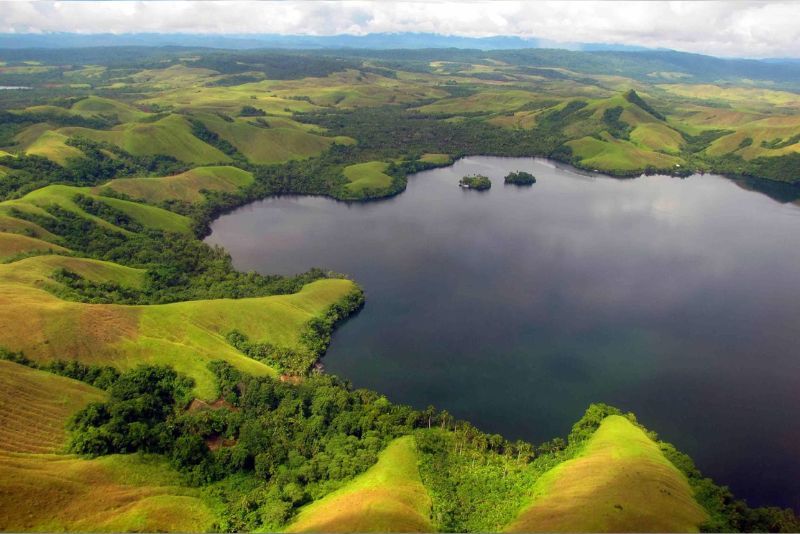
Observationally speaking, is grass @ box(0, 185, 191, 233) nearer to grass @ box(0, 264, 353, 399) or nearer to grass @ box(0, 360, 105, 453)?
grass @ box(0, 264, 353, 399)

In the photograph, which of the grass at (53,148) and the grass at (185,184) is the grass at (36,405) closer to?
the grass at (185,184)

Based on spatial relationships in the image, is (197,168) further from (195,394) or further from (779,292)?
(779,292)

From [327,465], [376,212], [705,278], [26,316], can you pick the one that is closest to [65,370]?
[26,316]

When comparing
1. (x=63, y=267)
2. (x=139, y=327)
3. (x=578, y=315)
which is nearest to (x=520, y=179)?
(x=578, y=315)

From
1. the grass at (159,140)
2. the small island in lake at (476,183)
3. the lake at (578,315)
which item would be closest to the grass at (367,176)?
the lake at (578,315)

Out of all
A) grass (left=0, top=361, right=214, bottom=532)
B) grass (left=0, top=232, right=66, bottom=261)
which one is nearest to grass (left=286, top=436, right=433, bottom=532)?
grass (left=0, top=361, right=214, bottom=532)

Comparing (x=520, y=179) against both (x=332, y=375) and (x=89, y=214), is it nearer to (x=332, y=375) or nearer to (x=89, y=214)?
(x=332, y=375)
